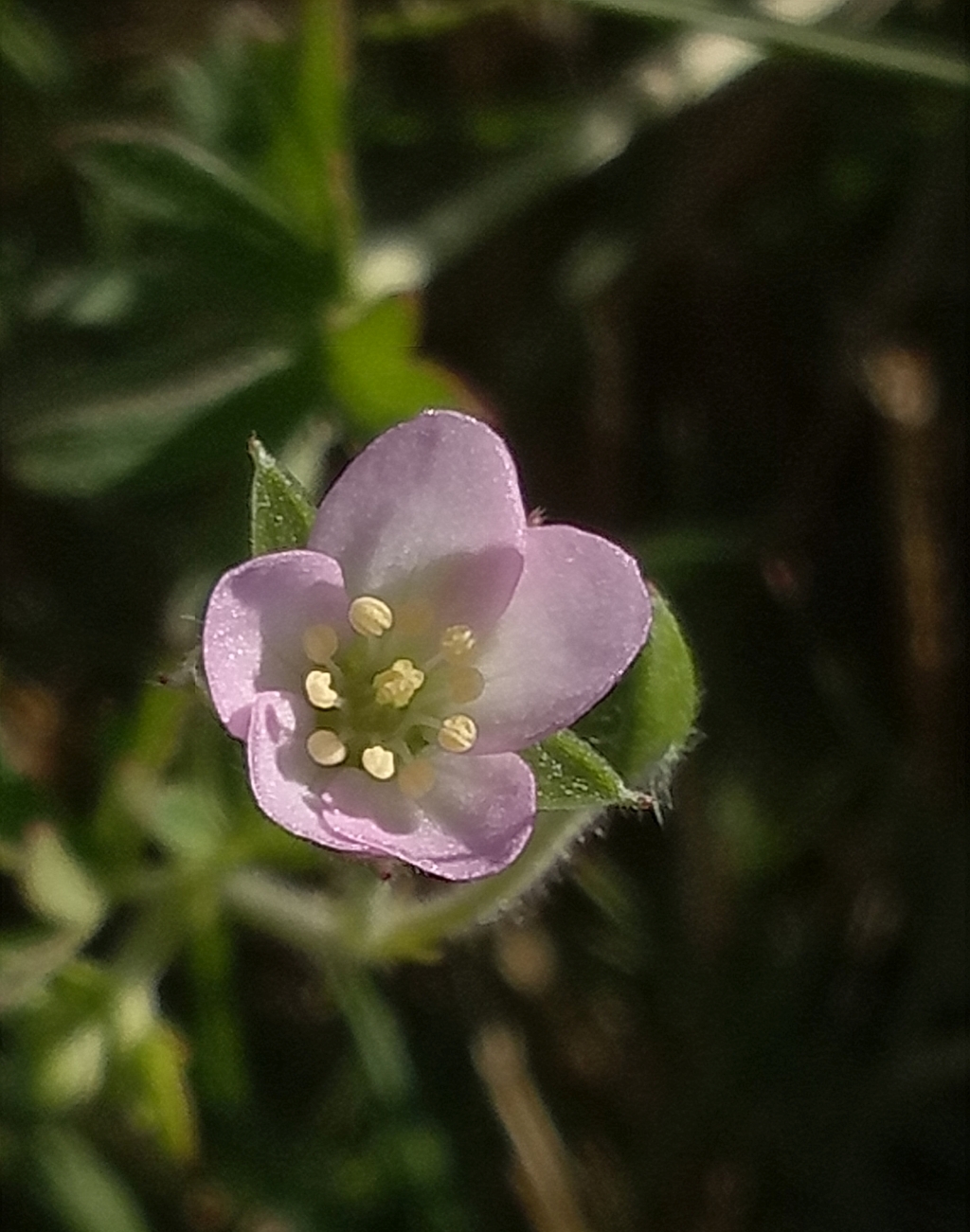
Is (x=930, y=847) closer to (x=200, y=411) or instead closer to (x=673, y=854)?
(x=673, y=854)

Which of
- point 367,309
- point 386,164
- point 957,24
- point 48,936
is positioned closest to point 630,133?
point 386,164

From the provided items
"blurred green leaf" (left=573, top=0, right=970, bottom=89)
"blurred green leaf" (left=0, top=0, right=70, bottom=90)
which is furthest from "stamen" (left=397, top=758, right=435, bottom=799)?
"blurred green leaf" (left=0, top=0, right=70, bottom=90)

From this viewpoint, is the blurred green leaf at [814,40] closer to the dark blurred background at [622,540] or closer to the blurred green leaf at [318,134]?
the dark blurred background at [622,540]

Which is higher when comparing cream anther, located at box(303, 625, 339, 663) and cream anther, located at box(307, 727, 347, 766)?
cream anther, located at box(303, 625, 339, 663)

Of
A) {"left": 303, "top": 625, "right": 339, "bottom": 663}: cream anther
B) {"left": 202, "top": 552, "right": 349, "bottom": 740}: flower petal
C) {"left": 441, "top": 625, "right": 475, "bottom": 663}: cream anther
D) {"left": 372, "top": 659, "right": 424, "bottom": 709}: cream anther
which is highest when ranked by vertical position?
{"left": 202, "top": 552, "right": 349, "bottom": 740}: flower petal

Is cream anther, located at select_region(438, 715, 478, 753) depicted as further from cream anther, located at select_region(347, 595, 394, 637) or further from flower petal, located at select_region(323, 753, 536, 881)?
cream anther, located at select_region(347, 595, 394, 637)

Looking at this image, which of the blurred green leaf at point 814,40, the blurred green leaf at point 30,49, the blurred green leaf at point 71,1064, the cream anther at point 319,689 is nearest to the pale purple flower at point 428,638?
the cream anther at point 319,689
